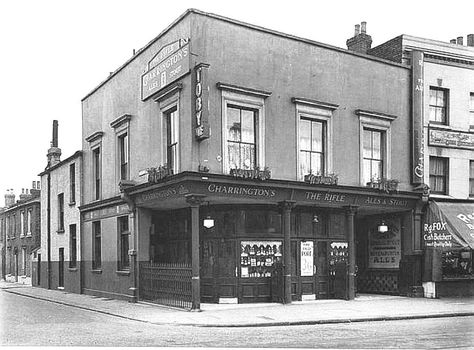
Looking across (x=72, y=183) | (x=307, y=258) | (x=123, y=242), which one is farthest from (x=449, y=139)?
(x=72, y=183)

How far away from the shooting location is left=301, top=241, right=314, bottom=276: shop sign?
21328 mm

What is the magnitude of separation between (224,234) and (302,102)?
5136 millimetres

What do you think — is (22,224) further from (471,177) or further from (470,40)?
(470,40)

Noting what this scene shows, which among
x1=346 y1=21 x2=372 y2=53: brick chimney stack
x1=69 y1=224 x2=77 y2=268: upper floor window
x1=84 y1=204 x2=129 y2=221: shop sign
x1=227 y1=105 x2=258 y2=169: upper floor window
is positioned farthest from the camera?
x1=69 y1=224 x2=77 y2=268: upper floor window

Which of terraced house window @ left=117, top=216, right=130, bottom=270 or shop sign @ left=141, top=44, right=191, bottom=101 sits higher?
shop sign @ left=141, top=44, right=191, bottom=101

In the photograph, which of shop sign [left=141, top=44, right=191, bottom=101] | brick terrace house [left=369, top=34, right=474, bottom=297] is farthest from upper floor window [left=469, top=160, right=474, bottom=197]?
shop sign [left=141, top=44, right=191, bottom=101]

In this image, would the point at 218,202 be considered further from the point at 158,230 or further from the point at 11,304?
the point at 11,304

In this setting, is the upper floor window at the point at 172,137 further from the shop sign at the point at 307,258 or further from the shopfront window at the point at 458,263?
the shopfront window at the point at 458,263

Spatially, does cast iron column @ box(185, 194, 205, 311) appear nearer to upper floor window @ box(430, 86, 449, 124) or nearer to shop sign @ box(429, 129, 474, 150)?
shop sign @ box(429, 129, 474, 150)

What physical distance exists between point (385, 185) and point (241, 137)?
5894 millimetres

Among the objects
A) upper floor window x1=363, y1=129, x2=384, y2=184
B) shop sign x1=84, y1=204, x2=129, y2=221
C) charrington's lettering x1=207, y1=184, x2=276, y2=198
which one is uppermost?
upper floor window x1=363, y1=129, x2=384, y2=184

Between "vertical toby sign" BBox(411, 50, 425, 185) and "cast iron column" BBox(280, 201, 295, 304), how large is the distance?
5860 mm

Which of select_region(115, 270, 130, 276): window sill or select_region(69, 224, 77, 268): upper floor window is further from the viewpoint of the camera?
select_region(69, 224, 77, 268): upper floor window

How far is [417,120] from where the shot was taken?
23.2 m
